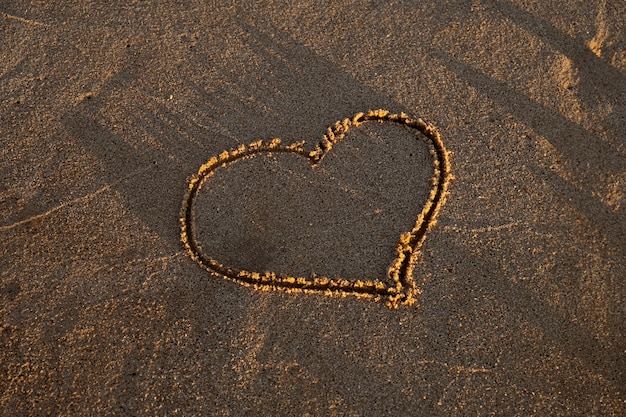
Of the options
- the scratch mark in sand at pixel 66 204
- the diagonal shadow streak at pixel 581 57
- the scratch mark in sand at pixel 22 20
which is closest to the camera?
the scratch mark in sand at pixel 66 204

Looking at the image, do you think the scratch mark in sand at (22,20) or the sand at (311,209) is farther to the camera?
the scratch mark in sand at (22,20)

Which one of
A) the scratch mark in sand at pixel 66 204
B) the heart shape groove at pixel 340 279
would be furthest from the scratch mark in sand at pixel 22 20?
the heart shape groove at pixel 340 279

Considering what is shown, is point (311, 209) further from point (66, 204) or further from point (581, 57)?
point (581, 57)

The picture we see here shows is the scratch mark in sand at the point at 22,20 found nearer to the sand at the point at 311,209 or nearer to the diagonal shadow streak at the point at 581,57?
the sand at the point at 311,209

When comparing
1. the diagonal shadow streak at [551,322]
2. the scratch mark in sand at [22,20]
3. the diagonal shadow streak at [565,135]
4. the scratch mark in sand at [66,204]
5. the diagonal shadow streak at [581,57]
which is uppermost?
the diagonal shadow streak at [581,57]

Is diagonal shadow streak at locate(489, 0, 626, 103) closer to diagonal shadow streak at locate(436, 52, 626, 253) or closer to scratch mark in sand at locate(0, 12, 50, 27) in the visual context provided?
diagonal shadow streak at locate(436, 52, 626, 253)

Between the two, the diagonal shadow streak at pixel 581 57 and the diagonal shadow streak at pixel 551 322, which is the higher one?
the diagonal shadow streak at pixel 581 57

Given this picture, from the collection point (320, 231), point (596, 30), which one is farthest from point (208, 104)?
point (596, 30)
